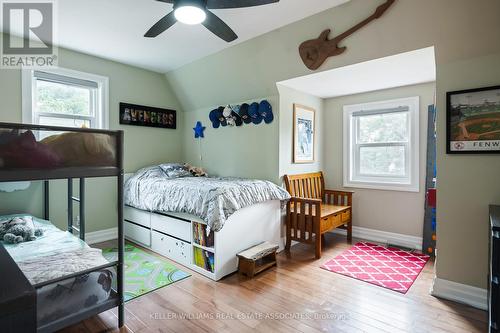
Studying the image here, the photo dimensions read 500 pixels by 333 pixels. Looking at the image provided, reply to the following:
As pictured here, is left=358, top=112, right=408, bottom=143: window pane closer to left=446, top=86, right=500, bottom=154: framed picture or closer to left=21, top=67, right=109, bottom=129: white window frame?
left=446, top=86, right=500, bottom=154: framed picture

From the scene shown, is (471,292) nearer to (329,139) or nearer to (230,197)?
(230,197)

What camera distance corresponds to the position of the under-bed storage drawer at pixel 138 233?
134 inches

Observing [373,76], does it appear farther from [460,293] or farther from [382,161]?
[460,293]

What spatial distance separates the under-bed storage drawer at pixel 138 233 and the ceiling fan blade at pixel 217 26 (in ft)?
7.94

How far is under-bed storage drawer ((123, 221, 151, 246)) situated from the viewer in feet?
11.1

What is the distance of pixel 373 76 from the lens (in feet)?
9.94

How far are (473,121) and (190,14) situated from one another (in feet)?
7.43

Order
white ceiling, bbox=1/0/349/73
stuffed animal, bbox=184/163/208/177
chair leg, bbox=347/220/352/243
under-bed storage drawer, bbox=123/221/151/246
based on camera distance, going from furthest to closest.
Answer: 1. stuffed animal, bbox=184/163/208/177
2. chair leg, bbox=347/220/352/243
3. under-bed storage drawer, bbox=123/221/151/246
4. white ceiling, bbox=1/0/349/73

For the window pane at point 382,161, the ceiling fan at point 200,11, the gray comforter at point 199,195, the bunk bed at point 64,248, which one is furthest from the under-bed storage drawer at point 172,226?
the window pane at point 382,161

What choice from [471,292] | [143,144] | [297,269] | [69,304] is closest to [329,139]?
[297,269]

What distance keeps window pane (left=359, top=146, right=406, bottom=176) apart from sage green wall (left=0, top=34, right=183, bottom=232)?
294 centimetres

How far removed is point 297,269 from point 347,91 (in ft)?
7.97

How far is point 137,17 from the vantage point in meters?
2.58

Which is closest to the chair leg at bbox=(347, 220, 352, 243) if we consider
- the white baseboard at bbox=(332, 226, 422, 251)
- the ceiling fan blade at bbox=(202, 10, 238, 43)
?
the white baseboard at bbox=(332, 226, 422, 251)
